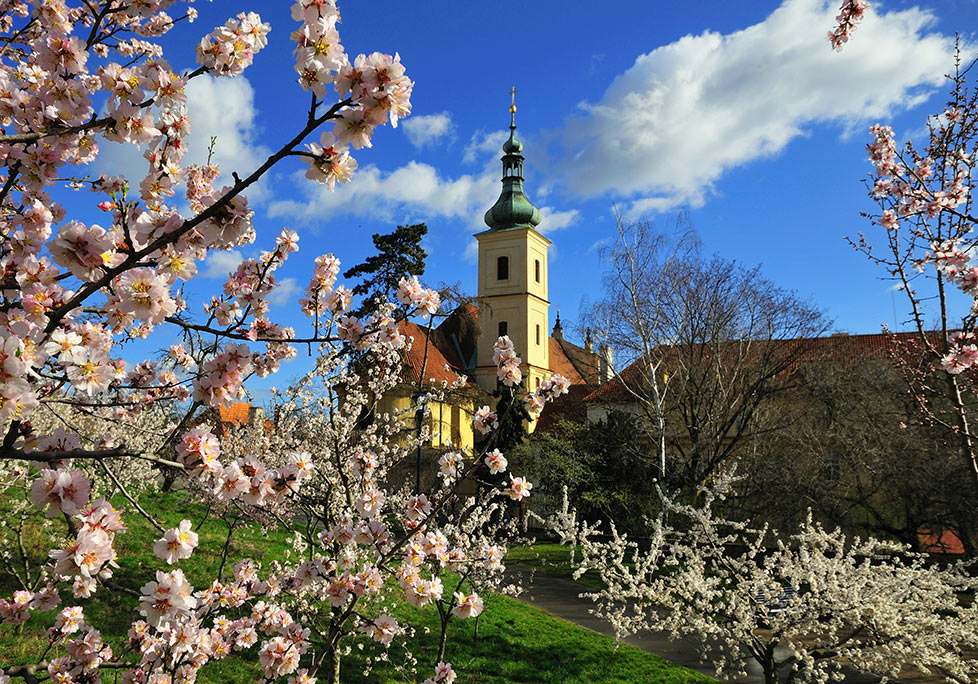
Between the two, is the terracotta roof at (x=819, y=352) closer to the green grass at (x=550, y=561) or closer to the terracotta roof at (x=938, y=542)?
the terracotta roof at (x=938, y=542)

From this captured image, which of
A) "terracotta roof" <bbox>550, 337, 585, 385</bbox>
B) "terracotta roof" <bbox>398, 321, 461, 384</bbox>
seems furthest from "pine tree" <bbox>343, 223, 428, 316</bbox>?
"terracotta roof" <bbox>550, 337, 585, 385</bbox>

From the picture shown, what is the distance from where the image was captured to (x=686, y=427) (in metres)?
18.4

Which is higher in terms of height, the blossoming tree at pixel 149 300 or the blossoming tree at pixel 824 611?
the blossoming tree at pixel 149 300

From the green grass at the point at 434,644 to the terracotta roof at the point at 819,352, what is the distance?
384 inches

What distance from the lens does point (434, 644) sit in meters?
8.48

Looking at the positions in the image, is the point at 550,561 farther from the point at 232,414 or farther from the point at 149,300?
the point at 149,300

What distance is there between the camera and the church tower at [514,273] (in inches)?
1483

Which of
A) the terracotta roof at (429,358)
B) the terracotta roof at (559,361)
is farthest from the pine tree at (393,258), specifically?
the terracotta roof at (559,361)

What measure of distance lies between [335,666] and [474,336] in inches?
1290

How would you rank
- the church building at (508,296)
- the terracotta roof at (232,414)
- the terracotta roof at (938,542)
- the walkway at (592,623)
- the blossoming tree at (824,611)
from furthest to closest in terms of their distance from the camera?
the church building at (508,296), the terracotta roof at (938,542), the walkway at (592,623), the blossoming tree at (824,611), the terracotta roof at (232,414)

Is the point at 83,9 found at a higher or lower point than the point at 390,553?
higher

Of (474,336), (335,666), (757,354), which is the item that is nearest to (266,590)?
(335,666)

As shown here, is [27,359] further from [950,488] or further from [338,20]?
[950,488]

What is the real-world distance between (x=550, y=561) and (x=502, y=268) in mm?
24196
